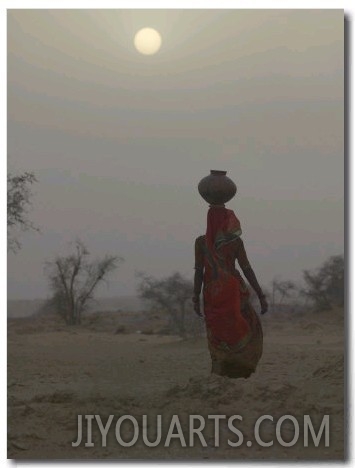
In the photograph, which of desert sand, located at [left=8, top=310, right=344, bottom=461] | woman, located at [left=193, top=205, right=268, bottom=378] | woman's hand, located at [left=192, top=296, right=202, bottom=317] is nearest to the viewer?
desert sand, located at [left=8, top=310, right=344, bottom=461]

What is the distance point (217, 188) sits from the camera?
7277 mm

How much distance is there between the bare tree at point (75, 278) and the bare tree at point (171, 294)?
333 millimetres

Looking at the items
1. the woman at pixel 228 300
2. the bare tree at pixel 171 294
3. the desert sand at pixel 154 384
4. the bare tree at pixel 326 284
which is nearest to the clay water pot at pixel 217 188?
the woman at pixel 228 300

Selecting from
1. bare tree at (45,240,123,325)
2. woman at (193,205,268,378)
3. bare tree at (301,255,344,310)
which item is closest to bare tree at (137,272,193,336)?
woman at (193,205,268,378)

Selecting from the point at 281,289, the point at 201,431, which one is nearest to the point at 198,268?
the point at 281,289

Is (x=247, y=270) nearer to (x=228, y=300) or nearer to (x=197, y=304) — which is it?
(x=228, y=300)

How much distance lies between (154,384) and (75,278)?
114 cm

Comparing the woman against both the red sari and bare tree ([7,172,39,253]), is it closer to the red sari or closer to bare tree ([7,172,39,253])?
the red sari

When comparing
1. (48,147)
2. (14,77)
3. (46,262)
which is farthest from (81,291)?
(14,77)

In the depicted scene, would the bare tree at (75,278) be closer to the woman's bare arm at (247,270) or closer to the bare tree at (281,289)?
the woman's bare arm at (247,270)

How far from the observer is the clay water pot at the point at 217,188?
7.28 metres

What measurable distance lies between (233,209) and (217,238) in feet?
0.93

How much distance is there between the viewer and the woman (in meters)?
7.23
